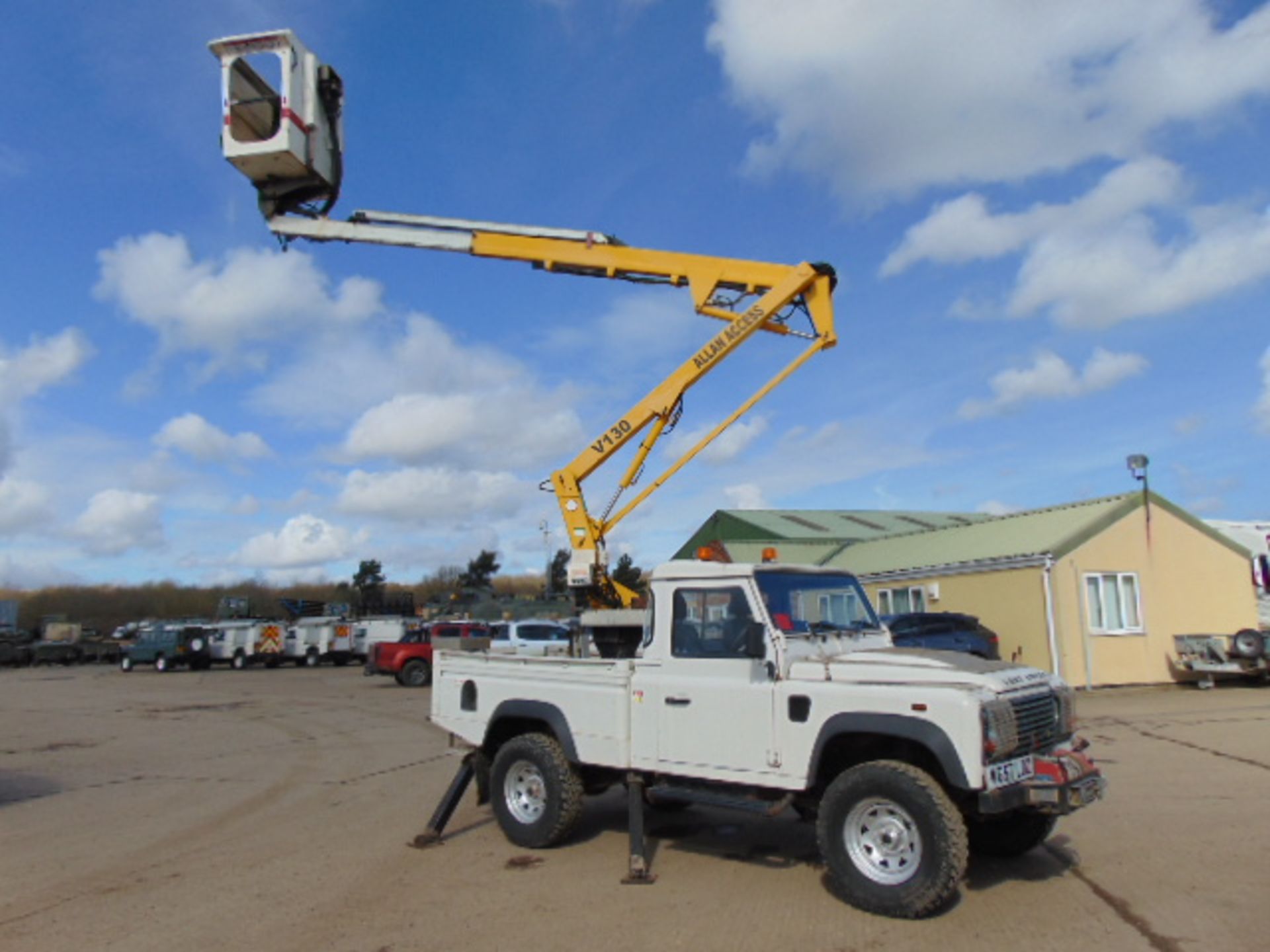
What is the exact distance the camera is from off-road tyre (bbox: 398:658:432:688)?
2514 cm

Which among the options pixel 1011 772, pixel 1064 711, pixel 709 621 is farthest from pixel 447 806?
pixel 1064 711

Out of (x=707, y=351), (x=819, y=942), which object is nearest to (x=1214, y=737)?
A: (x=707, y=351)


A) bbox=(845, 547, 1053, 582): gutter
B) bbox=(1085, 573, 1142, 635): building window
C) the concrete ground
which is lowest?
the concrete ground

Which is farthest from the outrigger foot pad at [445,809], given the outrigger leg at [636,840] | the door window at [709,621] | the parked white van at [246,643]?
the parked white van at [246,643]

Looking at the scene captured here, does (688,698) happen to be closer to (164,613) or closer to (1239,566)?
(1239,566)

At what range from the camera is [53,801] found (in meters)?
9.73

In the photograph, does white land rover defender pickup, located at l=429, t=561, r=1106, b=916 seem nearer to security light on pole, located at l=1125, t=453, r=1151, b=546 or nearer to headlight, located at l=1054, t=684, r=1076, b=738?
headlight, located at l=1054, t=684, r=1076, b=738

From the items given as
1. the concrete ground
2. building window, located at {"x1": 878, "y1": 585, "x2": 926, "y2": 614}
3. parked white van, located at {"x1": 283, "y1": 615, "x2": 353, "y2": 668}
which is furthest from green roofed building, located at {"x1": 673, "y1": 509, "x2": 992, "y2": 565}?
the concrete ground

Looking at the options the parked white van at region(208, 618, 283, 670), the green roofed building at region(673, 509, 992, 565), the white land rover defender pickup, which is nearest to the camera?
the white land rover defender pickup

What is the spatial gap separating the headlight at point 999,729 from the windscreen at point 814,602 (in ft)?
4.82

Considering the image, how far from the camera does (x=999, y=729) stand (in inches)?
Answer: 211

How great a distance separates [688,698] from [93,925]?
12.7 ft

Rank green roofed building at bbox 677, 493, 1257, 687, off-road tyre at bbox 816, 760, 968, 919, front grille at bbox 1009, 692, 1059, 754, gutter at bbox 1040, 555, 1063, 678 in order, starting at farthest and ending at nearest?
1. green roofed building at bbox 677, 493, 1257, 687
2. gutter at bbox 1040, 555, 1063, 678
3. front grille at bbox 1009, 692, 1059, 754
4. off-road tyre at bbox 816, 760, 968, 919

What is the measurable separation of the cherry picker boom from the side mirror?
26.2 ft
